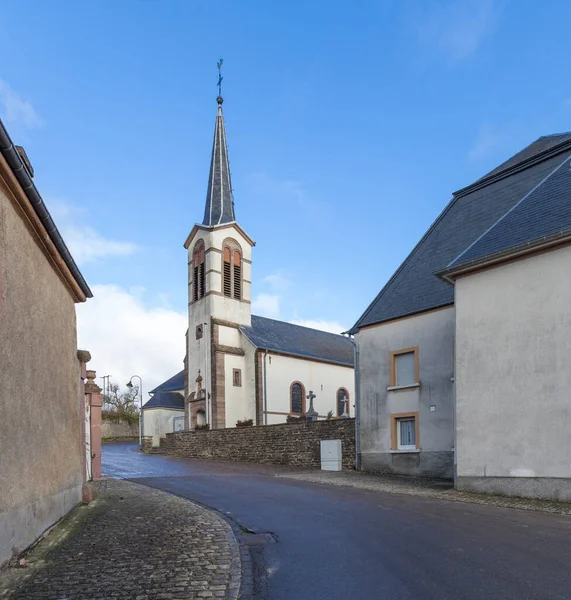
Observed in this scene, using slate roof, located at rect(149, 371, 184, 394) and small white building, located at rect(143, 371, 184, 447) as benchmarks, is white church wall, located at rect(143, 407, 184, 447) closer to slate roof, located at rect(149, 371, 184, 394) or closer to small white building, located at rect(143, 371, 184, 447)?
small white building, located at rect(143, 371, 184, 447)

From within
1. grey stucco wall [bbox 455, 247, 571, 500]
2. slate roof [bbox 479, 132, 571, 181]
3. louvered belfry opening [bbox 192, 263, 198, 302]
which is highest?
slate roof [bbox 479, 132, 571, 181]

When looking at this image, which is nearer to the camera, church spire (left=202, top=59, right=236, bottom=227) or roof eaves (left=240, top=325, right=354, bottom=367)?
roof eaves (left=240, top=325, right=354, bottom=367)

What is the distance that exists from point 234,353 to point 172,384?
16.4m

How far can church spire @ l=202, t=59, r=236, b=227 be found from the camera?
42.1 metres

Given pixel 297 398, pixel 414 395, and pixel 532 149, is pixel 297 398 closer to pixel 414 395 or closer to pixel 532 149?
pixel 414 395

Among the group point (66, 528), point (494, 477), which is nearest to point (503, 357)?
point (494, 477)

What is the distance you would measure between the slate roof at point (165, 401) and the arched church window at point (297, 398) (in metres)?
11.8

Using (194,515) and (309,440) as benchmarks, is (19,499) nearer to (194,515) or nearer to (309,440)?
(194,515)

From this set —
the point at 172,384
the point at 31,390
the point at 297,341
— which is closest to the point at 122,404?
the point at 172,384

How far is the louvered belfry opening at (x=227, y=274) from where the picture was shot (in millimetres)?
39487

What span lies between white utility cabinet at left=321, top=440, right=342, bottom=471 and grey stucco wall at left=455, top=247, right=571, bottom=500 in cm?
801

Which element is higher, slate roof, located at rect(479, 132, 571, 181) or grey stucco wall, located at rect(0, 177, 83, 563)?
slate roof, located at rect(479, 132, 571, 181)

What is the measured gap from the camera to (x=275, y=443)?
24.8 metres

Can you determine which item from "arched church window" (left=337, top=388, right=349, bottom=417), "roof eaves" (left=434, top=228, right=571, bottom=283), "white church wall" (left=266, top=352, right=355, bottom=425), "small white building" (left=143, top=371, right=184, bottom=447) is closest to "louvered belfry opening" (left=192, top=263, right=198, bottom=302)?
"white church wall" (left=266, top=352, right=355, bottom=425)
